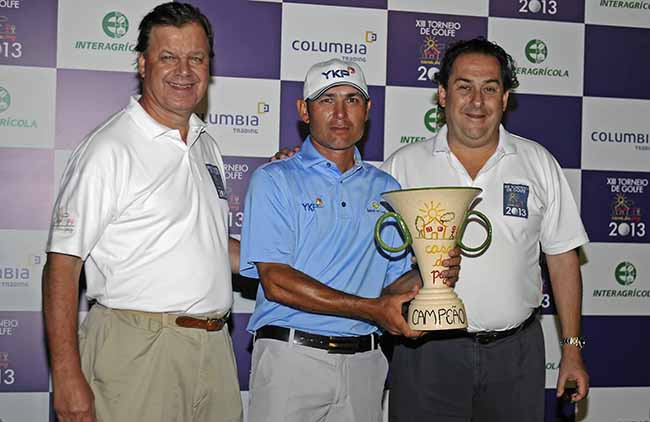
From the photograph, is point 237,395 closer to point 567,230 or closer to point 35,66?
point 567,230

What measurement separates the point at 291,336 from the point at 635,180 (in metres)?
1.92

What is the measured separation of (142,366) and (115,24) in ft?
4.78

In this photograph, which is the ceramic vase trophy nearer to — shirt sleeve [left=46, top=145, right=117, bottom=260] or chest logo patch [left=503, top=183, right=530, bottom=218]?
chest logo patch [left=503, top=183, right=530, bottom=218]

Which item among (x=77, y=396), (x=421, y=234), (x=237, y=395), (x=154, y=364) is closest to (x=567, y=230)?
(x=421, y=234)

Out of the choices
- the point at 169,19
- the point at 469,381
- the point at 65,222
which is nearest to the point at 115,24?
the point at 169,19

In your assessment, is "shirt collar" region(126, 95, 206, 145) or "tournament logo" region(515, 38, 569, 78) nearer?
"shirt collar" region(126, 95, 206, 145)

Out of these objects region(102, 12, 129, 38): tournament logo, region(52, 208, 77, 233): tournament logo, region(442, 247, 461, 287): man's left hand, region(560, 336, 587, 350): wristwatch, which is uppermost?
region(102, 12, 129, 38): tournament logo

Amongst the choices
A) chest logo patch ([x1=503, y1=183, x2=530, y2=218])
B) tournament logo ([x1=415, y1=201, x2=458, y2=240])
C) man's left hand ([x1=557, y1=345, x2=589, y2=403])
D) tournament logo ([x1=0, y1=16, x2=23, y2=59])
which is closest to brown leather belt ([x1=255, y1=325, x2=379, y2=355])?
tournament logo ([x1=415, y1=201, x2=458, y2=240])

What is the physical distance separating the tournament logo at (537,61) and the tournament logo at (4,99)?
201 cm

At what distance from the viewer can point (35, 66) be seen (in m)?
2.88

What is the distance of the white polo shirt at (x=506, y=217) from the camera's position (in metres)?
2.43

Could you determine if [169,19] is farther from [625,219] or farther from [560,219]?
[625,219]

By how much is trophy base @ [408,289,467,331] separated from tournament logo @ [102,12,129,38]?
1660 mm

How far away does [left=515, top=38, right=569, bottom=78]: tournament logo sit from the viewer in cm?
325
